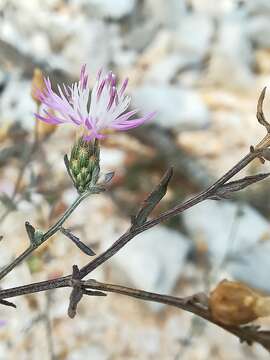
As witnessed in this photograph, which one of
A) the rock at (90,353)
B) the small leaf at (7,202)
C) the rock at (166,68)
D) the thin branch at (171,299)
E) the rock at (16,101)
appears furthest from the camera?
the rock at (166,68)

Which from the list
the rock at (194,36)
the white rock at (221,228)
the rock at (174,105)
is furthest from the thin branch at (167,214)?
the rock at (194,36)

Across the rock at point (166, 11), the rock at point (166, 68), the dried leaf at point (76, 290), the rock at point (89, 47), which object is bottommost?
the dried leaf at point (76, 290)

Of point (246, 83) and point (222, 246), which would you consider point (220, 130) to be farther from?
point (222, 246)

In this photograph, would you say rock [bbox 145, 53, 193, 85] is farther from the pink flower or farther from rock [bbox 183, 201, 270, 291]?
the pink flower

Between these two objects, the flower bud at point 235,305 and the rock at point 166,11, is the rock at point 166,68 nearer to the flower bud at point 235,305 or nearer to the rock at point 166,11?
the rock at point 166,11

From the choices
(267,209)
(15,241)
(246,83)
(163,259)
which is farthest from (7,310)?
(246,83)

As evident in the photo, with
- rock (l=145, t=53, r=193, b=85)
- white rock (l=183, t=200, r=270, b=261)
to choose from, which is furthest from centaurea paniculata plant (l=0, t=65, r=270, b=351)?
rock (l=145, t=53, r=193, b=85)

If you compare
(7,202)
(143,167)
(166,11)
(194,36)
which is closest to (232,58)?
(194,36)

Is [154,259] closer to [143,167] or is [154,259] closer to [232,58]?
[143,167]
